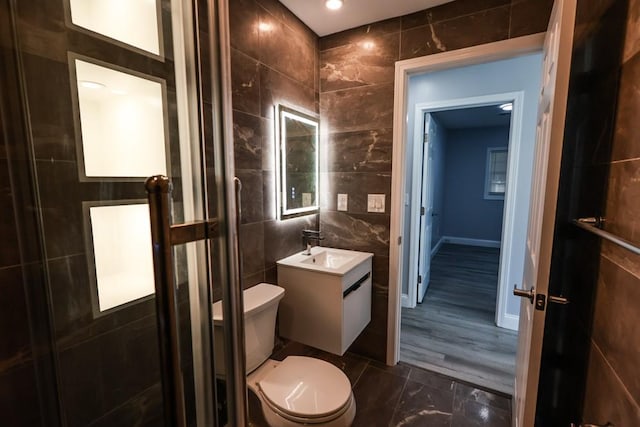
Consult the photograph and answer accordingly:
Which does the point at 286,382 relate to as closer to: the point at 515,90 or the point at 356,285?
the point at 356,285

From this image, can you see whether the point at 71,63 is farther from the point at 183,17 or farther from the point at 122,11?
the point at 183,17

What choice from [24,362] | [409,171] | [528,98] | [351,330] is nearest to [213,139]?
[24,362]

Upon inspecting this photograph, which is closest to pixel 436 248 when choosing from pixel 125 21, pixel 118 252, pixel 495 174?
pixel 495 174

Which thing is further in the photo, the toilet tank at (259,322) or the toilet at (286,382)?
the toilet tank at (259,322)

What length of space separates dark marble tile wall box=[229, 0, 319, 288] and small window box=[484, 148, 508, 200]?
16.6 ft

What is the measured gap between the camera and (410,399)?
6.11 feet

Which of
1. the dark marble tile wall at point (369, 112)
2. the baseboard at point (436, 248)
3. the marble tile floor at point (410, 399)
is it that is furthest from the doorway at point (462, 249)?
the dark marble tile wall at point (369, 112)

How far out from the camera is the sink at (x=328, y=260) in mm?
1786

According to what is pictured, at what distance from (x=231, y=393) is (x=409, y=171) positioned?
274 cm

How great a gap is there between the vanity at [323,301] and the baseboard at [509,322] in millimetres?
1567

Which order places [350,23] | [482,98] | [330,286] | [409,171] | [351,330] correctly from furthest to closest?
1. [409,171]
2. [482,98]
3. [350,23]
4. [351,330]
5. [330,286]

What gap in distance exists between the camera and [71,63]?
0.78 metres

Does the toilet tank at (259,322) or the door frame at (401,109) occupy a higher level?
the door frame at (401,109)

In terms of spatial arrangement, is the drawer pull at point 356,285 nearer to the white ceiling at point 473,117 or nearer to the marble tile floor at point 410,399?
the marble tile floor at point 410,399
